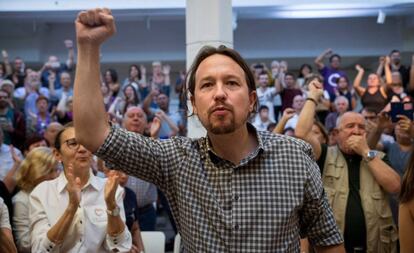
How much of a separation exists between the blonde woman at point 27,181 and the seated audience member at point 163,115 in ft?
6.88

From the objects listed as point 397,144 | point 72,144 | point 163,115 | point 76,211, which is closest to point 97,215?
point 76,211

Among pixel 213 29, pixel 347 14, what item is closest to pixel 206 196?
pixel 213 29

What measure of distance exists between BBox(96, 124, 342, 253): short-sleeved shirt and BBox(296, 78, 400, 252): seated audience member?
1.75 meters

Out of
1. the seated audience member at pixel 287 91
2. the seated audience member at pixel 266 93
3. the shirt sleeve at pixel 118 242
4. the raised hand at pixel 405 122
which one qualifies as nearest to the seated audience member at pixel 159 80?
the seated audience member at pixel 266 93

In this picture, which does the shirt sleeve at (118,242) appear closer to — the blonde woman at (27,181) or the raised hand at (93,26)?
the blonde woman at (27,181)

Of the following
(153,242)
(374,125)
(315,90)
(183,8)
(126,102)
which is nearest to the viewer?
(315,90)

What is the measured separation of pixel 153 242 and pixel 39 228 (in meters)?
1.18

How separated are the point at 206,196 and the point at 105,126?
35 centimetres

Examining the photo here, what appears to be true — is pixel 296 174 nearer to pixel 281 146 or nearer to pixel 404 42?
pixel 281 146

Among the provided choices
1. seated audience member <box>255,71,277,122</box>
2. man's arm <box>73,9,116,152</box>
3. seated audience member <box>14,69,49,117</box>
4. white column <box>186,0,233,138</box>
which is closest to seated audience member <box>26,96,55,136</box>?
seated audience member <box>14,69,49,117</box>

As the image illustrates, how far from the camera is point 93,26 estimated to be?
1421 mm

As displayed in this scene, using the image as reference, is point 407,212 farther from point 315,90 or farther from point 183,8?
point 183,8

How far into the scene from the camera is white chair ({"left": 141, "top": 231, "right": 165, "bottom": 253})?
12.5 ft

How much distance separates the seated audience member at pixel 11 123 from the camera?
6664mm
